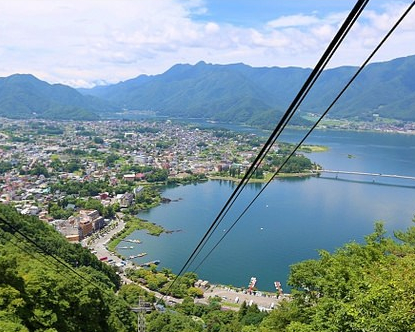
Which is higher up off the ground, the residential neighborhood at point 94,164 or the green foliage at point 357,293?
the green foliage at point 357,293

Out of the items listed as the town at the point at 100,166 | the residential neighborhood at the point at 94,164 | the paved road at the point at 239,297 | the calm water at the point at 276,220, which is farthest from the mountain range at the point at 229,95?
the paved road at the point at 239,297

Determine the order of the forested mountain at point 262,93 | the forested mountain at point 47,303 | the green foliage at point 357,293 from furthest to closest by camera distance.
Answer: the forested mountain at point 262,93 < the forested mountain at point 47,303 < the green foliage at point 357,293

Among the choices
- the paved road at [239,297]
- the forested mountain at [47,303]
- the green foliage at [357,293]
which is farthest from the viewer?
the paved road at [239,297]

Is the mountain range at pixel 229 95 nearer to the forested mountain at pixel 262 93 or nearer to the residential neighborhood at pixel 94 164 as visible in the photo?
the forested mountain at pixel 262 93

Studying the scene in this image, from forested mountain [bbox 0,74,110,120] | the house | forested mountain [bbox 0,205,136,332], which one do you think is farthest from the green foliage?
Result: forested mountain [bbox 0,74,110,120]

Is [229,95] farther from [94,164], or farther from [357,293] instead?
[357,293]

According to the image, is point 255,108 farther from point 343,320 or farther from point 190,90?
point 343,320

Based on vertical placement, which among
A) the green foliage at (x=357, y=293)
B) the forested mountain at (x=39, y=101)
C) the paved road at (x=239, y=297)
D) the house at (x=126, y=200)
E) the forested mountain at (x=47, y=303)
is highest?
the forested mountain at (x=39, y=101)

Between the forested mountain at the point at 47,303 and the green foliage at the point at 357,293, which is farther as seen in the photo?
the forested mountain at the point at 47,303
